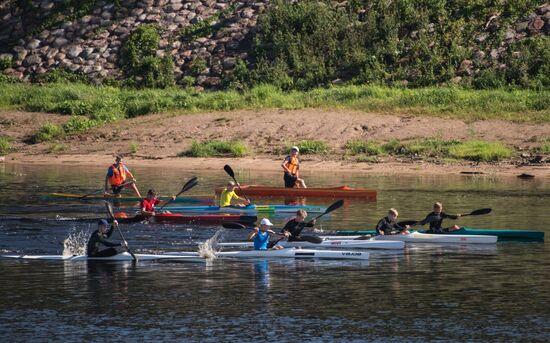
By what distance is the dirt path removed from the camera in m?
43.3

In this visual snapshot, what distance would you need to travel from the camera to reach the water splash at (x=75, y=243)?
27.6 meters

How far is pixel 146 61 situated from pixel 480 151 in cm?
2011

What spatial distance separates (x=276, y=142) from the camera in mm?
45938

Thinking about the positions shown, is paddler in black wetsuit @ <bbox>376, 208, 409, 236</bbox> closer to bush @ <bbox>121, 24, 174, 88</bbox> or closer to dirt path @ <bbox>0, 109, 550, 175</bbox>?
dirt path @ <bbox>0, 109, 550, 175</bbox>

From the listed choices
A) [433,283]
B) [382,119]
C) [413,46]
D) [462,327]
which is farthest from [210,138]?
[462,327]

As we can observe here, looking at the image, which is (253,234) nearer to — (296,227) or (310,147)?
(296,227)

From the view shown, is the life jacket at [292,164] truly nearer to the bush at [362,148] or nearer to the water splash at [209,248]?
the water splash at [209,248]

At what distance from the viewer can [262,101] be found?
49.9 metres

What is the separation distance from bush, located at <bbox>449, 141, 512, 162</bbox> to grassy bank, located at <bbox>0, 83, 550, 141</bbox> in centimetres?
228

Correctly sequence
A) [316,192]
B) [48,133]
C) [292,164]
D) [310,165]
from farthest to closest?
[48,133], [310,165], [292,164], [316,192]

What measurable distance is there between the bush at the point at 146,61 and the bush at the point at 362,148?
1378 centimetres

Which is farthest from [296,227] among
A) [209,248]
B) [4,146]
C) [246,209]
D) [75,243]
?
[4,146]

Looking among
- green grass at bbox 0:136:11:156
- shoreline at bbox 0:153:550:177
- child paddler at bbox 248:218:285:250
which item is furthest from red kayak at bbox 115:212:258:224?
green grass at bbox 0:136:11:156

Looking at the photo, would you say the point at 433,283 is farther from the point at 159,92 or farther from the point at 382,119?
the point at 159,92
